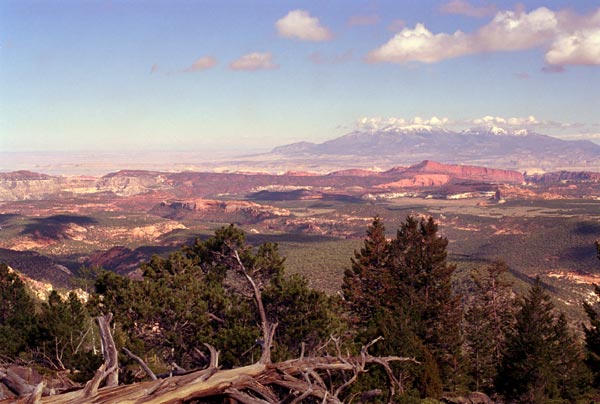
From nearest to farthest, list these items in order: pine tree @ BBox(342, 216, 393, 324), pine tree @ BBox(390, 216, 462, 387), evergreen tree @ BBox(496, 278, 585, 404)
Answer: evergreen tree @ BBox(496, 278, 585, 404)
pine tree @ BBox(390, 216, 462, 387)
pine tree @ BBox(342, 216, 393, 324)

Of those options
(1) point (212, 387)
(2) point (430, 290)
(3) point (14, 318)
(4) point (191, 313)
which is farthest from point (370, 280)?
(1) point (212, 387)

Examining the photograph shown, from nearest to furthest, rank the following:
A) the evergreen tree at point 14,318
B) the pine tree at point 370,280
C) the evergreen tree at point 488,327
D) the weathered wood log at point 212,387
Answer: the weathered wood log at point 212,387, the evergreen tree at point 14,318, the evergreen tree at point 488,327, the pine tree at point 370,280

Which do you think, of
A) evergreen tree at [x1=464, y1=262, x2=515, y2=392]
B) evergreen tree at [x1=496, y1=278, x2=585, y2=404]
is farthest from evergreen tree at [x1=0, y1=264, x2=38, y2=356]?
evergreen tree at [x1=464, y1=262, x2=515, y2=392]

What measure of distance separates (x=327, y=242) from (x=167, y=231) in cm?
5971

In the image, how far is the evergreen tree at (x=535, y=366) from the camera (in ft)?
94.3

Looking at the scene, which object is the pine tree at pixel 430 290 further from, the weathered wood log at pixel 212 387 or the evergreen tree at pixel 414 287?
the weathered wood log at pixel 212 387

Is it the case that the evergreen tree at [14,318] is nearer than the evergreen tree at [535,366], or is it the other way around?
the evergreen tree at [14,318]

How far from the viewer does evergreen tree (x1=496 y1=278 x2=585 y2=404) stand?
94.3 feet

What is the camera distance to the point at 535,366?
2883 centimetres

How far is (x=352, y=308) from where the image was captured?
40750 mm

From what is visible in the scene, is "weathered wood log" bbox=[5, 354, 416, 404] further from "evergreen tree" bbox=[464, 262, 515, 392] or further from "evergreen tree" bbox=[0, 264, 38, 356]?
"evergreen tree" bbox=[464, 262, 515, 392]

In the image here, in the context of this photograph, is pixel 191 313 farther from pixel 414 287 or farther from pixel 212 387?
pixel 414 287

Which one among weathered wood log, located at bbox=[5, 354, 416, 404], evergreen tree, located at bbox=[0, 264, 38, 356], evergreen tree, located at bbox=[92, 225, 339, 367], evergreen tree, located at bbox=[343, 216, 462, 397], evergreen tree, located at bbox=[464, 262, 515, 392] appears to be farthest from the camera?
evergreen tree, located at bbox=[464, 262, 515, 392]

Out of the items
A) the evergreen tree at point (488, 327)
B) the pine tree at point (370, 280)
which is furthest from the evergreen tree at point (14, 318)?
the evergreen tree at point (488, 327)
